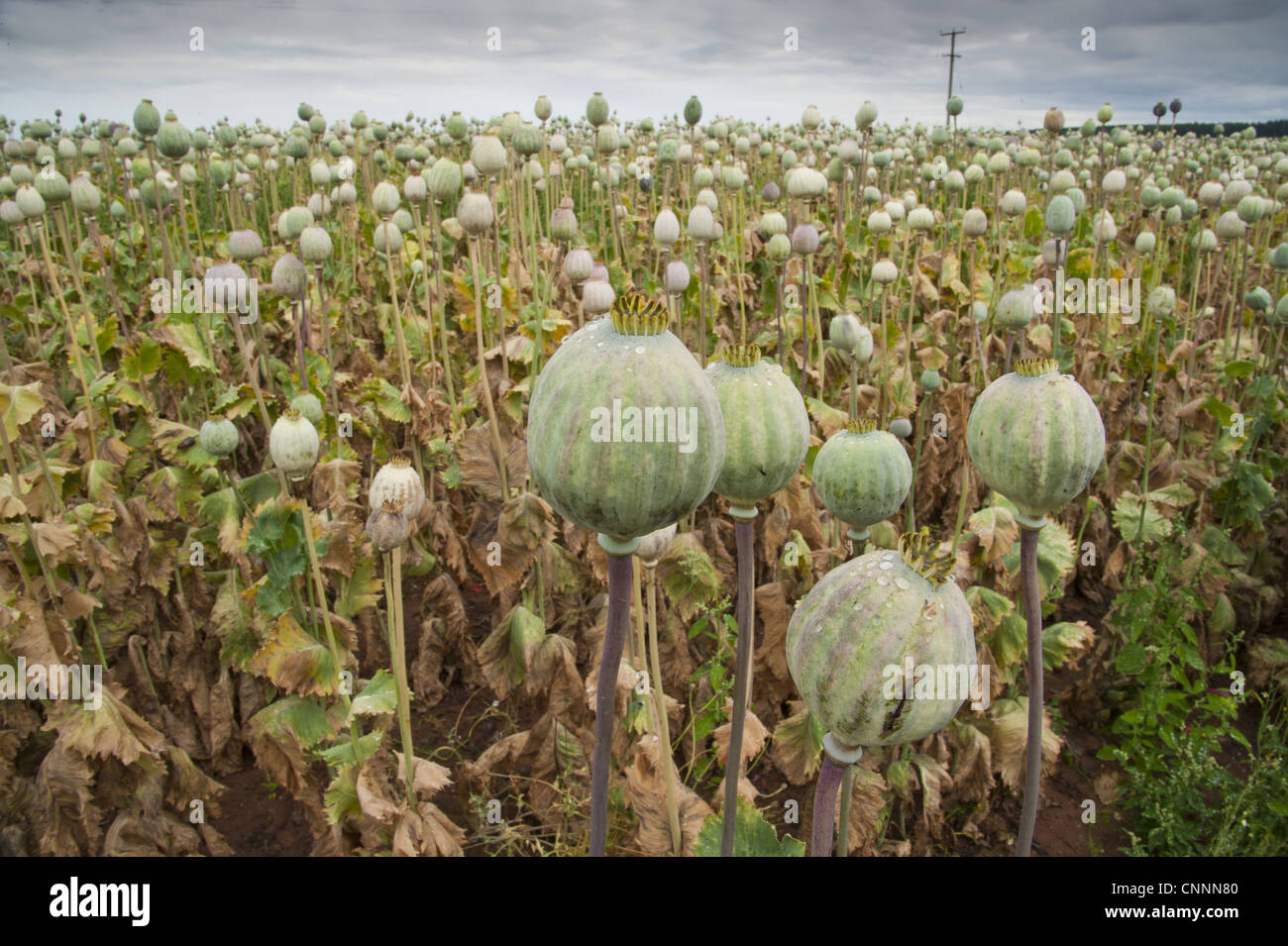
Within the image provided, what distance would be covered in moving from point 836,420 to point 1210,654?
221cm

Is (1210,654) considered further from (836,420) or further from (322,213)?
(322,213)

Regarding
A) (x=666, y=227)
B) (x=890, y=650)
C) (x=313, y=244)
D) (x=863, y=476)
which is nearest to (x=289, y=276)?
(x=313, y=244)

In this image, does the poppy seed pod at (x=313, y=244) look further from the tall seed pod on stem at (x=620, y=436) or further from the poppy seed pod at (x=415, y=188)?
the tall seed pod on stem at (x=620, y=436)

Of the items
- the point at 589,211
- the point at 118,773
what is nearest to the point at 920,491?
the point at 118,773

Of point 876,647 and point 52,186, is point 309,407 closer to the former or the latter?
point 52,186

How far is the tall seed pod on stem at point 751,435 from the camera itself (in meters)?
1.25

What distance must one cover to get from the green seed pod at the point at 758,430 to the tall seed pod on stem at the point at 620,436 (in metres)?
0.29

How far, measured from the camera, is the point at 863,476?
1556 millimetres

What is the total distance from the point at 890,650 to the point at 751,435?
36cm

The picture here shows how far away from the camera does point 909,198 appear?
6027 millimetres

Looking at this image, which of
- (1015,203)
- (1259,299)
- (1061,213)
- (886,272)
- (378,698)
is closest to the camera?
(378,698)

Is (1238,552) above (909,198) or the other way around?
the other way around

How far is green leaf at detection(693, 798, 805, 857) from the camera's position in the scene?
5.40 ft

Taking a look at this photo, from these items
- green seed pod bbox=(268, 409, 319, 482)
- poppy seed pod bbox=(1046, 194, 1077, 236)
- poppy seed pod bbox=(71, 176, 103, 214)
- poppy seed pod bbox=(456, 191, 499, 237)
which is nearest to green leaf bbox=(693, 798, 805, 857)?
green seed pod bbox=(268, 409, 319, 482)
